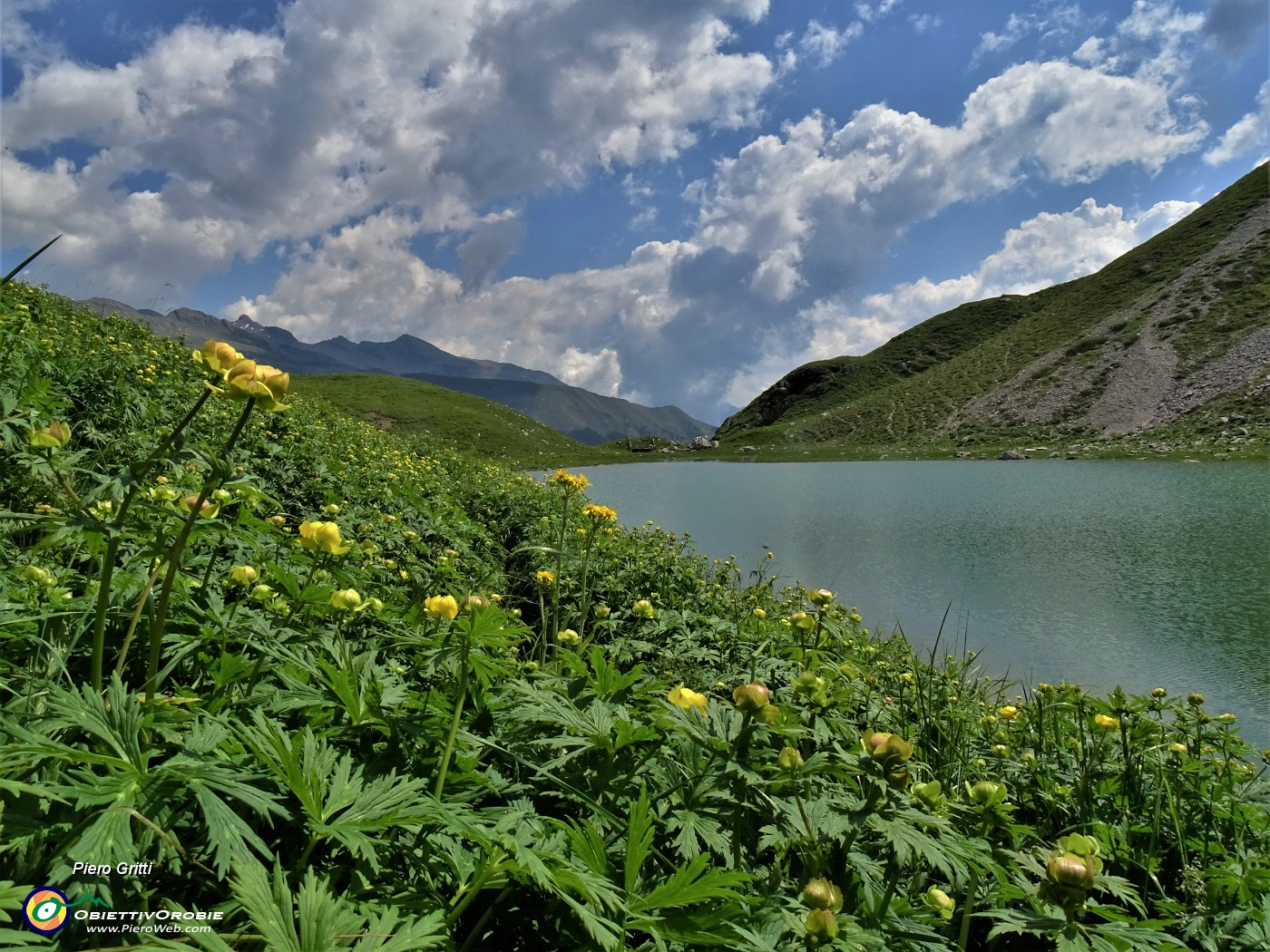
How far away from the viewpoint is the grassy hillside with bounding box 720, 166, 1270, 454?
44.1m

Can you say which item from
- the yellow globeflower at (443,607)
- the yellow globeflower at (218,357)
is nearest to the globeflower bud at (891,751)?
the yellow globeflower at (443,607)

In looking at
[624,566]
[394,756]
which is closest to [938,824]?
[394,756]

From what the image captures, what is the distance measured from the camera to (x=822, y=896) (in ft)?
3.91

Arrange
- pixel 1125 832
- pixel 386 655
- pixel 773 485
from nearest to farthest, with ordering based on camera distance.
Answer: pixel 386 655 → pixel 1125 832 → pixel 773 485

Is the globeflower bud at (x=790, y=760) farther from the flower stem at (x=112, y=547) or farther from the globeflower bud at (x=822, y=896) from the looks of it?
the flower stem at (x=112, y=547)

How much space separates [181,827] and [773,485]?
28578 mm

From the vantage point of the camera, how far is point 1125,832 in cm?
243

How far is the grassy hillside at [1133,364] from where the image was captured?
4412 cm

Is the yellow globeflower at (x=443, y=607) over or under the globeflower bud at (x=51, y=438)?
under

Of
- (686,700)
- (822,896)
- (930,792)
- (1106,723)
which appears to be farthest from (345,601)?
(1106,723)

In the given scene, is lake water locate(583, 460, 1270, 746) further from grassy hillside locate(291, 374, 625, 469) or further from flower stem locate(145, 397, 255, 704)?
grassy hillside locate(291, 374, 625, 469)

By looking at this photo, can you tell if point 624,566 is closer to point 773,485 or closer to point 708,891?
point 708,891

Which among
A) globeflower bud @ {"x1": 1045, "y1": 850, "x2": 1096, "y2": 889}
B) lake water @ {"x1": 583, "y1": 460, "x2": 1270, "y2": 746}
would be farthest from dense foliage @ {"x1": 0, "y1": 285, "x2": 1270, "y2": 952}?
lake water @ {"x1": 583, "y1": 460, "x2": 1270, "y2": 746}

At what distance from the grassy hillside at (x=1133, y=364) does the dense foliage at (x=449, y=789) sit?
4677 cm
